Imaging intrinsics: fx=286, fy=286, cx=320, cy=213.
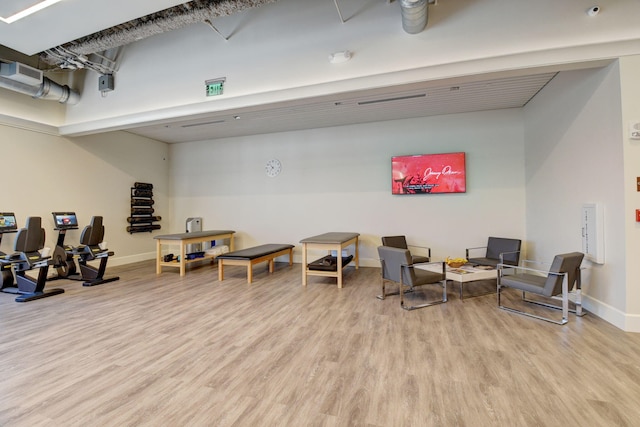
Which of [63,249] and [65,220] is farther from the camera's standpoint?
[65,220]

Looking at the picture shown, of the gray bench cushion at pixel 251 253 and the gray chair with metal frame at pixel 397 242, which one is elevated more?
the gray chair with metal frame at pixel 397 242

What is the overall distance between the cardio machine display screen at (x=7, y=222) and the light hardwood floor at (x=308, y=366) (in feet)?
5.18

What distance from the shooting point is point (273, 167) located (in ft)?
22.8

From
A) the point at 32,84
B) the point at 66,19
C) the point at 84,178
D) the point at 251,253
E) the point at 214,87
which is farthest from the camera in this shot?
the point at 84,178

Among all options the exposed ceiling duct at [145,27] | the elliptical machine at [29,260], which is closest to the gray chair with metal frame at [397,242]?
the exposed ceiling duct at [145,27]

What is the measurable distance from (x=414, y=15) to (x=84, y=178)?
6.93 metres

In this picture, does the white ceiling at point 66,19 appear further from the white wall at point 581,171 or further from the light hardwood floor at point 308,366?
the white wall at point 581,171

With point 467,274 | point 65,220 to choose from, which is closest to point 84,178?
point 65,220

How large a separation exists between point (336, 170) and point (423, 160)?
1.86 metres

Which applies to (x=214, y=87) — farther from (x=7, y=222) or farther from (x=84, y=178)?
(x=7, y=222)

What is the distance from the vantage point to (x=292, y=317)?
3.36 m

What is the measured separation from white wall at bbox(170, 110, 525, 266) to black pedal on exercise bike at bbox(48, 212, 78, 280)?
2445 millimetres

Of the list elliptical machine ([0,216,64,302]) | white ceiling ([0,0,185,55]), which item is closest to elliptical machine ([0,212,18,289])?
elliptical machine ([0,216,64,302])

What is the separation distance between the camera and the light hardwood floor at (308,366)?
1.75 metres
